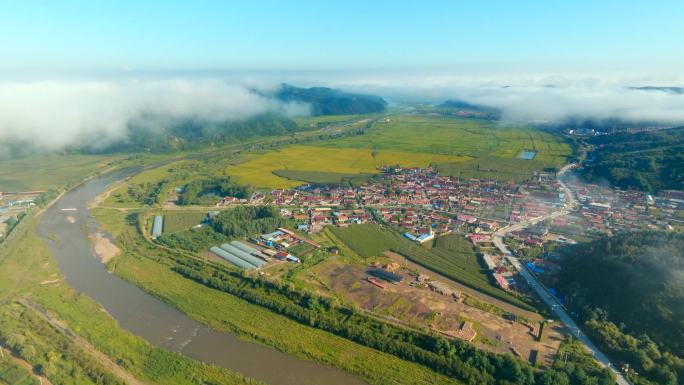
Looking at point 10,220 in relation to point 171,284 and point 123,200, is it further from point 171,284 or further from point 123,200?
point 171,284

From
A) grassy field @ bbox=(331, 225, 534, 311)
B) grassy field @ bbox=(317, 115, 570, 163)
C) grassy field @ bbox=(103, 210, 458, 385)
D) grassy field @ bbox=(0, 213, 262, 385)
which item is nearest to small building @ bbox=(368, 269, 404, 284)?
grassy field @ bbox=(331, 225, 534, 311)

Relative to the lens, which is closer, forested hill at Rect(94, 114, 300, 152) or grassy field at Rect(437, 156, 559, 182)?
grassy field at Rect(437, 156, 559, 182)

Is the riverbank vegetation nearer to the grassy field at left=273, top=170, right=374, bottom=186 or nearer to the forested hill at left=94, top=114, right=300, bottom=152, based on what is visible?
the grassy field at left=273, top=170, right=374, bottom=186

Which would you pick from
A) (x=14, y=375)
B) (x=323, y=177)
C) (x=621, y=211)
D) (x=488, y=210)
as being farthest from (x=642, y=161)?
(x=14, y=375)

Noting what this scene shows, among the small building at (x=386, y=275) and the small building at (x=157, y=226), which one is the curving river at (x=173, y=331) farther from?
the small building at (x=386, y=275)

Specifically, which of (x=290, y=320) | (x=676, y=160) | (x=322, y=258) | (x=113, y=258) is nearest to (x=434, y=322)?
(x=290, y=320)

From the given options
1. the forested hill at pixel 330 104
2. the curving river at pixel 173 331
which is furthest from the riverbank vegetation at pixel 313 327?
the forested hill at pixel 330 104
